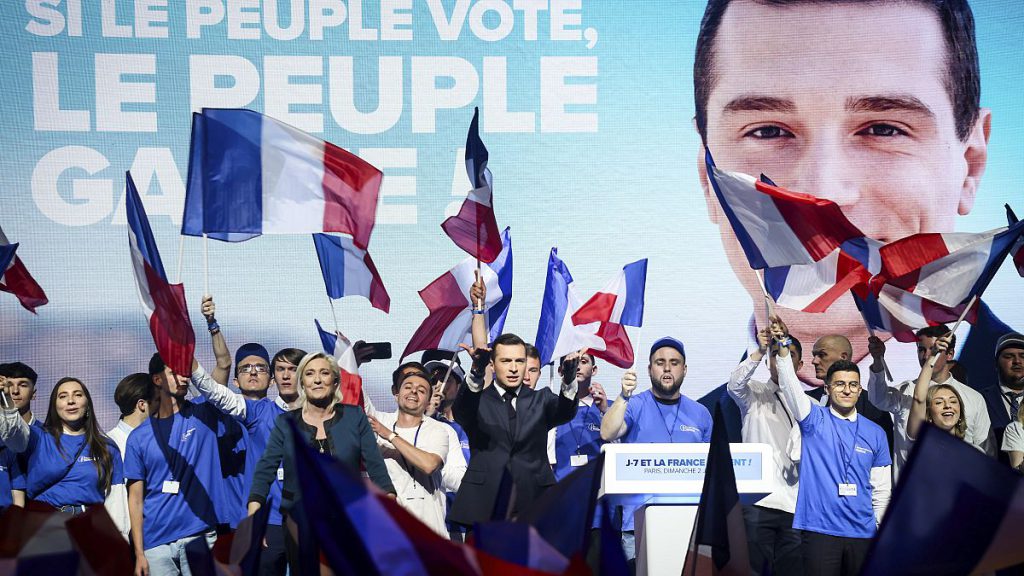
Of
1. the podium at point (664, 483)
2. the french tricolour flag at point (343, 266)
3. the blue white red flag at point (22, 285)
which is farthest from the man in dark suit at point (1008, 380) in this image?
the blue white red flag at point (22, 285)

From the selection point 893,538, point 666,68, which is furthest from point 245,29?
point 893,538

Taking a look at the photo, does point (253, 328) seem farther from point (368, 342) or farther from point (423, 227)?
point (423, 227)

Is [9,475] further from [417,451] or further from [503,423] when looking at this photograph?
[503,423]

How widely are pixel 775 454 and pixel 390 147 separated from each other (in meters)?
3.15

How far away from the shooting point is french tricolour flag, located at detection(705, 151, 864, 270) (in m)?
6.03

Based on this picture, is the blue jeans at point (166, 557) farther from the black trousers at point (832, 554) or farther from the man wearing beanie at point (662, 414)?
the black trousers at point (832, 554)

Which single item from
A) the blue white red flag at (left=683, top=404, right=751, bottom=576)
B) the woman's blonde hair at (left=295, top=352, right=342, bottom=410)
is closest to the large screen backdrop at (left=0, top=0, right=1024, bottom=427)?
the woman's blonde hair at (left=295, top=352, right=342, bottom=410)

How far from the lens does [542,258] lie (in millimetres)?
7742

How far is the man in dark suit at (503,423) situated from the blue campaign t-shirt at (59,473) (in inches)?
69.6

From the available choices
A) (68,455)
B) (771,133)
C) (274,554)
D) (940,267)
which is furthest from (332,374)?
(771,133)

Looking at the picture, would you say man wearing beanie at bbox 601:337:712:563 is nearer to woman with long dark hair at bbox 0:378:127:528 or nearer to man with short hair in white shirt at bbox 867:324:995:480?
man with short hair in white shirt at bbox 867:324:995:480

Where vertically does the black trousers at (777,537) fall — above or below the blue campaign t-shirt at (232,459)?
below

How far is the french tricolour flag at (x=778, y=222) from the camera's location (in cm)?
603

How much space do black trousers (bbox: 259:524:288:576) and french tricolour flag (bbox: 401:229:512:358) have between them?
1.82 meters
